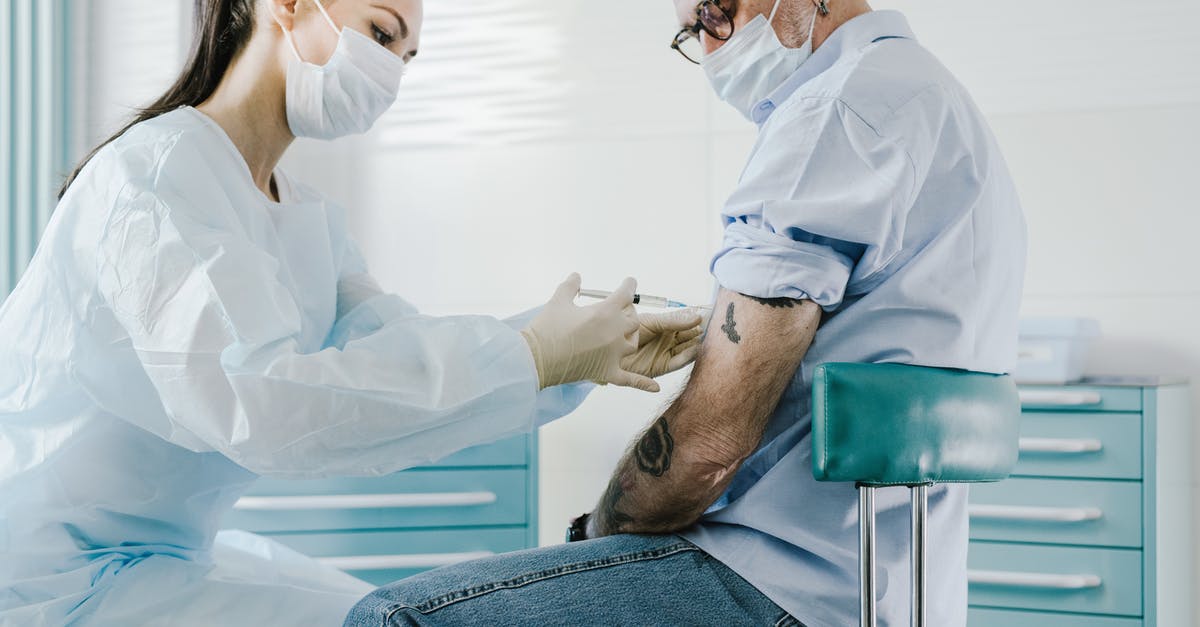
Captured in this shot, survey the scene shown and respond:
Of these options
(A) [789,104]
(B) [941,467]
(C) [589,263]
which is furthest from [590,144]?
(B) [941,467]

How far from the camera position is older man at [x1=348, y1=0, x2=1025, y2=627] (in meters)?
1.04

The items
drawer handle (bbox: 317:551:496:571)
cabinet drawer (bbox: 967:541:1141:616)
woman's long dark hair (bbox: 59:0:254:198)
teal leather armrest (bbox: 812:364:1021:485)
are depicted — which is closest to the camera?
teal leather armrest (bbox: 812:364:1021:485)

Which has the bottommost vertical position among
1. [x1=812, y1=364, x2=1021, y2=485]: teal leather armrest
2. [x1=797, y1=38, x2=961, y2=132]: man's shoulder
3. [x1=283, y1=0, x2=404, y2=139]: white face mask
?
[x1=812, y1=364, x2=1021, y2=485]: teal leather armrest

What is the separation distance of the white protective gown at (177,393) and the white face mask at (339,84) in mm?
184

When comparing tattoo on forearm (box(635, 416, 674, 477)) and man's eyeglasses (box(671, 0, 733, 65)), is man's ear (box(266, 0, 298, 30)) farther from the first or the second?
tattoo on forearm (box(635, 416, 674, 477))

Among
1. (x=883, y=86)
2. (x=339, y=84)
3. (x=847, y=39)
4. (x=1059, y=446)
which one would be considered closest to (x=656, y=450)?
(x=883, y=86)

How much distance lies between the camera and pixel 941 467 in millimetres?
1025

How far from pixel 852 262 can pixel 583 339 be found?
1.12 feet

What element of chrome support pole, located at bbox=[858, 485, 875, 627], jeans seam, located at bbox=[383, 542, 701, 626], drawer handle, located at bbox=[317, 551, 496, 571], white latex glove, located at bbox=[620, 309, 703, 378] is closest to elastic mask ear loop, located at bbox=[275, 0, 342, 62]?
white latex glove, located at bbox=[620, 309, 703, 378]

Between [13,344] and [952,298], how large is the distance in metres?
1.09

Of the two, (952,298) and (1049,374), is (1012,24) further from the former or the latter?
(952,298)

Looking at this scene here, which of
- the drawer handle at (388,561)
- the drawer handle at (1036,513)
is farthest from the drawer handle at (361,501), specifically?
the drawer handle at (1036,513)

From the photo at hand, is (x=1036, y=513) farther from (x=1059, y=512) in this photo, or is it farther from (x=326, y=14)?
(x=326, y=14)

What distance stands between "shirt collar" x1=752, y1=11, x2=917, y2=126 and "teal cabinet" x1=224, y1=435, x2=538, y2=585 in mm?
1473
